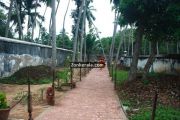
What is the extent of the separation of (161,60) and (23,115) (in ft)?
65.2

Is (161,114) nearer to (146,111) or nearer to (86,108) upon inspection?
(146,111)

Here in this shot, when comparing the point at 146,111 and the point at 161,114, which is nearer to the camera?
the point at 161,114

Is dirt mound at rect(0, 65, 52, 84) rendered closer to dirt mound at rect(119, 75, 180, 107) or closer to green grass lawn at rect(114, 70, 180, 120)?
dirt mound at rect(119, 75, 180, 107)

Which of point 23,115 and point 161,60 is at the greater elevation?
point 161,60

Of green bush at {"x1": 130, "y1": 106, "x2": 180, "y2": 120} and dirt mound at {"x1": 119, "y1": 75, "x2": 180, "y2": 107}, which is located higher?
dirt mound at {"x1": 119, "y1": 75, "x2": 180, "y2": 107}

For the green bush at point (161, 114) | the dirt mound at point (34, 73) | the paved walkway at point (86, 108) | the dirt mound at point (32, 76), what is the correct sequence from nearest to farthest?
1. the green bush at point (161, 114)
2. the paved walkway at point (86, 108)
3. the dirt mound at point (32, 76)
4. the dirt mound at point (34, 73)

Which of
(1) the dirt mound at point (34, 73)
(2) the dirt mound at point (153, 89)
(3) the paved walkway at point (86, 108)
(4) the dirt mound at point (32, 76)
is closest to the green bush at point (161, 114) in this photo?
(3) the paved walkway at point (86, 108)

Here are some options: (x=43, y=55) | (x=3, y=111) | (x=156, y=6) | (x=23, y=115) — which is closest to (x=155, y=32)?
(x=156, y=6)

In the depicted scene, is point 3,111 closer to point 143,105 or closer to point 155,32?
point 143,105

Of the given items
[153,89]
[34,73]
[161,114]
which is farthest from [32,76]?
[161,114]

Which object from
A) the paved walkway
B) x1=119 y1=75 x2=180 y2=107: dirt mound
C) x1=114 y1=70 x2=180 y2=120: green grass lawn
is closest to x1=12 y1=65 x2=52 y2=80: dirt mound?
x1=119 y1=75 x2=180 y2=107: dirt mound

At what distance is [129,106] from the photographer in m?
15.1

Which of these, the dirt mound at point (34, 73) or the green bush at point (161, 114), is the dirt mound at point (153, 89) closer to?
the green bush at point (161, 114)

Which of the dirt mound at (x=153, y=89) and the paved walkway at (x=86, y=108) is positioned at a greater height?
the dirt mound at (x=153, y=89)
